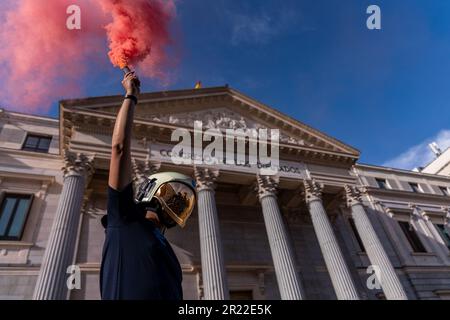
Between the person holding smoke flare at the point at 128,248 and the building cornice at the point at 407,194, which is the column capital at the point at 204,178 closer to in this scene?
the person holding smoke flare at the point at 128,248

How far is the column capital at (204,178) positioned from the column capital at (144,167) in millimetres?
1851

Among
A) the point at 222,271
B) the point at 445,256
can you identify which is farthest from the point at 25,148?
the point at 445,256

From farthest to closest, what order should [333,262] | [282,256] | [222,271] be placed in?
[333,262] → [282,256] → [222,271]

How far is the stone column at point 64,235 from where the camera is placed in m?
9.05

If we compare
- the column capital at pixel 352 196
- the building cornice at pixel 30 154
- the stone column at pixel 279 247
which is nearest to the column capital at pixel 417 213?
the column capital at pixel 352 196

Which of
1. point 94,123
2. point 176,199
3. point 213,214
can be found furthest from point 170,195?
point 94,123

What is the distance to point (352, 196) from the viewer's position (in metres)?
17.4

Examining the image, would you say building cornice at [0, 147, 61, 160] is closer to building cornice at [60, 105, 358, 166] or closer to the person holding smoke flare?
building cornice at [60, 105, 358, 166]

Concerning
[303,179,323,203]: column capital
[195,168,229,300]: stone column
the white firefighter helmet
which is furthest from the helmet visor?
[303,179,323,203]: column capital

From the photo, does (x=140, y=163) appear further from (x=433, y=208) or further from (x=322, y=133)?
(x=433, y=208)

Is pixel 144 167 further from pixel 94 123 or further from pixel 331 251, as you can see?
pixel 331 251

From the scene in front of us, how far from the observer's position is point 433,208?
Result: 25672 mm
